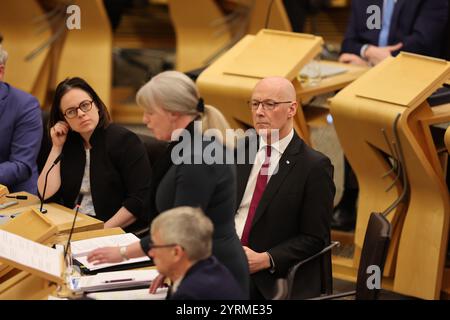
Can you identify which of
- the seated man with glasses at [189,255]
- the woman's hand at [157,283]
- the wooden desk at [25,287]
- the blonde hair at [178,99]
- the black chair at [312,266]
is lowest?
the black chair at [312,266]

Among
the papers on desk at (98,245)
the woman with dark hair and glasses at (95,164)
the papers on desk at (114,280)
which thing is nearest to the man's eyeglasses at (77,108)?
the woman with dark hair and glasses at (95,164)

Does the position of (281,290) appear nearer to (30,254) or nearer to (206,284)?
(206,284)

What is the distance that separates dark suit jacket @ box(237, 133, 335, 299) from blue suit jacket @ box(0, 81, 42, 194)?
148 cm

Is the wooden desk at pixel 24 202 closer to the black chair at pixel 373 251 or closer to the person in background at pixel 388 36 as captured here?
the black chair at pixel 373 251

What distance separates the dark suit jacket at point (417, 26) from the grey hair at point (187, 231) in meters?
3.24

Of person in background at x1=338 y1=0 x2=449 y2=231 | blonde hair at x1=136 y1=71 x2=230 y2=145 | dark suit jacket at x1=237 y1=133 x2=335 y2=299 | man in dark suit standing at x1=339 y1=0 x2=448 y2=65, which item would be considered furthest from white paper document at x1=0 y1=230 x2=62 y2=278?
man in dark suit standing at x1=339 y1=0 x2=448 y2=65

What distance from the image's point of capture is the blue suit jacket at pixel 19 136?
4848 millimetres

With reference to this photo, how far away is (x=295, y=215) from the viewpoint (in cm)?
388

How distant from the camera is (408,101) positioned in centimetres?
459

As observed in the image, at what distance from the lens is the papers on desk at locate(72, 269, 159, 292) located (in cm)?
334
